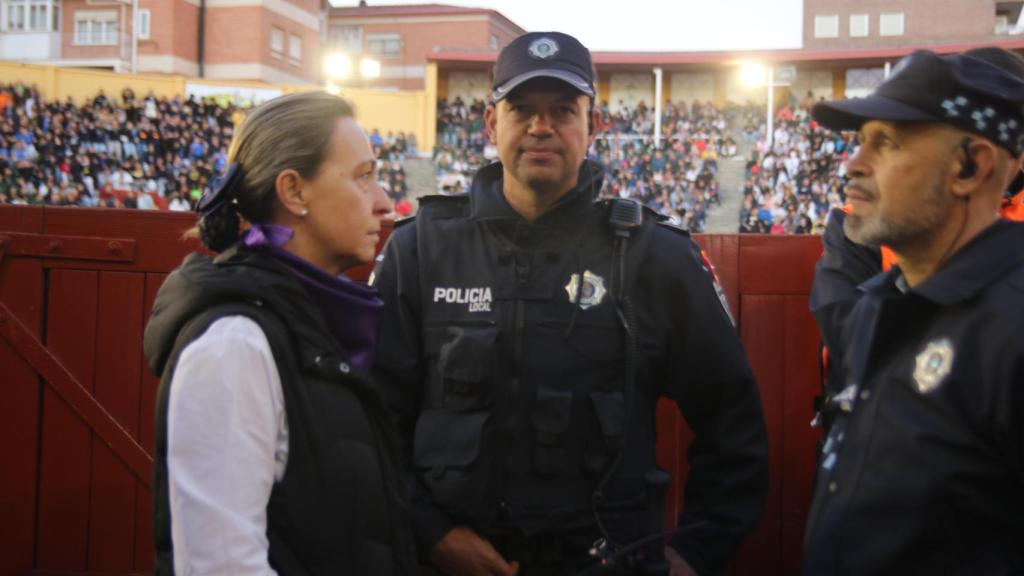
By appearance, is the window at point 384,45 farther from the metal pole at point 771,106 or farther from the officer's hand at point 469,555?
the officer's hand at point 469,555

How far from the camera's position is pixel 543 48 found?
8.27ft

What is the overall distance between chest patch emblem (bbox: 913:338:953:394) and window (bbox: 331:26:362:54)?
5568cm

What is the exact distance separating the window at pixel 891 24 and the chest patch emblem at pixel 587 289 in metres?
50.4

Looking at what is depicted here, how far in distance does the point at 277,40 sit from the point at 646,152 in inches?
962

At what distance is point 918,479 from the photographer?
5.66 feet

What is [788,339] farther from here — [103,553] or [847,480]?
[103,553]

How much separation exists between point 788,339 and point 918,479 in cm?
165

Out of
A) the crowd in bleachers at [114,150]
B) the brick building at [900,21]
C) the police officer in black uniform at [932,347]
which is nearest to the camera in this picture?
the police officer in black uniform at [932,347]

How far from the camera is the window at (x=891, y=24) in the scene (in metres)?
47.3

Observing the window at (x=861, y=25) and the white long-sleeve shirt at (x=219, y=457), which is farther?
the window at (x=861, y=25)

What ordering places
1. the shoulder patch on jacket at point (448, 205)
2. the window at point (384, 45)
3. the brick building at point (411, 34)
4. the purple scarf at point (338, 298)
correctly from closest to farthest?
the purple scarf at point (338, 298), the shoulder patch on jacket at point (448, 205), the brick building at point (411, 34), the window at point (384, 45)

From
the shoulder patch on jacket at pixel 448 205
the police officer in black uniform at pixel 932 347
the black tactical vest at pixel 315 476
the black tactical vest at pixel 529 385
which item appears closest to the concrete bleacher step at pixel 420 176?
the shoulder patch on jacket at pixel 448 205

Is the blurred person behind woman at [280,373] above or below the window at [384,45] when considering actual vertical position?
below

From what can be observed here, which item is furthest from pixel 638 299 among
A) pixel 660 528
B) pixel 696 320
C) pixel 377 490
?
pixel 377 490
